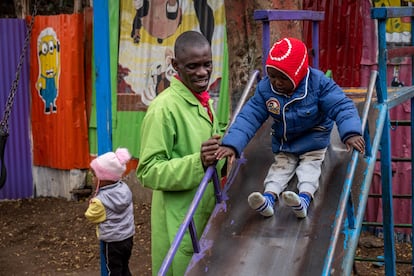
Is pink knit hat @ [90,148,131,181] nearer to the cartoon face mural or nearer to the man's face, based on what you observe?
the man's face

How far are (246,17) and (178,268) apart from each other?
2.76 metres

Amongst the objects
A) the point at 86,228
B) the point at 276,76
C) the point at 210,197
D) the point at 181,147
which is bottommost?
the point at 86,228

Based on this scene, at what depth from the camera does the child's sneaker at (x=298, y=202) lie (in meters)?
3.19

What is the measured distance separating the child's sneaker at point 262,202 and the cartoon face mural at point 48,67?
628 centimetres

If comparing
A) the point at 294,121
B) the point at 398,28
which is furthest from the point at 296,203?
the point at 398,28

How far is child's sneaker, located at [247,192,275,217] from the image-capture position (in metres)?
3.24

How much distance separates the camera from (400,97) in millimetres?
4426

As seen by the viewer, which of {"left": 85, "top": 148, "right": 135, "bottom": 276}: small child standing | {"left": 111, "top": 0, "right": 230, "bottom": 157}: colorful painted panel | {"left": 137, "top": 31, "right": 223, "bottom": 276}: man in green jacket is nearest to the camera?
{"left": 137, "top": 31, "right": 223, "bottom": 276}: man in green jacket

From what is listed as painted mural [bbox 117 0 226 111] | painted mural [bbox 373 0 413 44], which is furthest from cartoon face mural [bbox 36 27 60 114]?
painted mural [bbox 373 0 413 44]

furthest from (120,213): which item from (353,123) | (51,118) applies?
(51,118)

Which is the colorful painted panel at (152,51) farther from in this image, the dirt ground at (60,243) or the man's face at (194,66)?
the man's face at (194,66)

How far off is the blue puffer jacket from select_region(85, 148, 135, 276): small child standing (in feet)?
5.66

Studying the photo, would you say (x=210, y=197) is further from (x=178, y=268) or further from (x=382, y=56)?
(x=382, y=56)

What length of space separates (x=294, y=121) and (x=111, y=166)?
2016 millimetres
